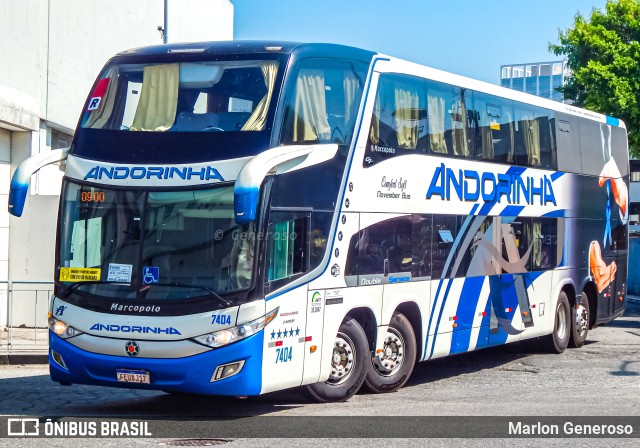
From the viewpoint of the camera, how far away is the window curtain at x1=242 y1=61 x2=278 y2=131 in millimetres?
11039

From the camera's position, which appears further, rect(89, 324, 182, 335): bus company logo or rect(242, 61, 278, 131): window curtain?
rect(242, 61, 278, 131): window curtain

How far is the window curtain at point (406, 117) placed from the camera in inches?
523

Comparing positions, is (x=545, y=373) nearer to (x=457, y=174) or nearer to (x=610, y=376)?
(x=610, y=376)

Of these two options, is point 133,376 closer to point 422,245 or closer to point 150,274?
point 150,274

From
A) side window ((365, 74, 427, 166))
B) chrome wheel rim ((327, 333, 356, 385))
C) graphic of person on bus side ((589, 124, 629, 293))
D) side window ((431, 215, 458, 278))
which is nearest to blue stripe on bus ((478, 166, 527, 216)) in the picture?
side window ((431, 215, 458, 278))

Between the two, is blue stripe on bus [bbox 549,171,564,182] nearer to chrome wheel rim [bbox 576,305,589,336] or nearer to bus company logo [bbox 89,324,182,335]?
chrome wheel rim [bbox 576,305,589,336]

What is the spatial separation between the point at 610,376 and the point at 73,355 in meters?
7.88

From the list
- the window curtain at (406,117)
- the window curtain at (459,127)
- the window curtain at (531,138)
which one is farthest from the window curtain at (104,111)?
the window curtain at (531,138)

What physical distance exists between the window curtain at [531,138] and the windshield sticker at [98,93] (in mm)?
7424

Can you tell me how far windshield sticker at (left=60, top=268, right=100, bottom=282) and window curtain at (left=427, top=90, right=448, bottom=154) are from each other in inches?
202

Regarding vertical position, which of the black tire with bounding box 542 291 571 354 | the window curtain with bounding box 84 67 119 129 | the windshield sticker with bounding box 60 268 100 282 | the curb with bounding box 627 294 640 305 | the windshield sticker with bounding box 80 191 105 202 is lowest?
the curb with bounding box 627 294 640 305

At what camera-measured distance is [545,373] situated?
15469 mm

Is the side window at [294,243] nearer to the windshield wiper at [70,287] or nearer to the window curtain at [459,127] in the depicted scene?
the windshield wiper at [70,287]

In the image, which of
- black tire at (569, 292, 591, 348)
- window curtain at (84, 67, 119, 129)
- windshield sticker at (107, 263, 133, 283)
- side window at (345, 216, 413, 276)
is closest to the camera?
windshield sticker at (107, 263, 133, 283)
